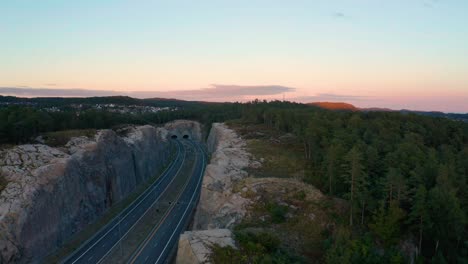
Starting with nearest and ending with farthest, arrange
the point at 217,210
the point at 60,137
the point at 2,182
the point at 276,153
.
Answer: the point at 2,182, the point at 217,210, the point at 60,137, the point at 276,153

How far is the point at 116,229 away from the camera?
51.9m

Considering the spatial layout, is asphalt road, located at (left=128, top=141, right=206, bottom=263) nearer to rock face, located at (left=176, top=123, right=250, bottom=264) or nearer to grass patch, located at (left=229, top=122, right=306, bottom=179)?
rock face, located at (left=176, top=123, right=250, bottom=264)

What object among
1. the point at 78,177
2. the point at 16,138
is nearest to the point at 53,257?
the point at 78,177

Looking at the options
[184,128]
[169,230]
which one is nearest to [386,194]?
[169,230]

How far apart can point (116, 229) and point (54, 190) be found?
35.9ft

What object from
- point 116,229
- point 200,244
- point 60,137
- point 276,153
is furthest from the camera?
point 276,153

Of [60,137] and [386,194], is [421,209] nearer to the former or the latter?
[386,194]

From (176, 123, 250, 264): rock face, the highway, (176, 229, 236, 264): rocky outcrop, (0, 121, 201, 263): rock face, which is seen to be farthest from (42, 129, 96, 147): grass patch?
(176, 229, 236, 264): rocky outcrop

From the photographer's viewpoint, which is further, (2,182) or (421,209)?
(2,182)

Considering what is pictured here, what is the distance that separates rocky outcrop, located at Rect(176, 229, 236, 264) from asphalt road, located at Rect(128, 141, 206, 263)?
46.4 ft

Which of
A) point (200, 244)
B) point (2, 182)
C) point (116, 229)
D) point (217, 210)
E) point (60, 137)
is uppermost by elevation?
point (60, 137)

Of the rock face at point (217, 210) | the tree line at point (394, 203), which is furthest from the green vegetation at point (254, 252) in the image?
the tree line at point (394, 203)

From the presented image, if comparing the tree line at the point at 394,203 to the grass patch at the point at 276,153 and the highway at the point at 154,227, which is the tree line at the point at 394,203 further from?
the highway at the point at 154,227

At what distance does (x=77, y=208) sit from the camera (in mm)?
51531
